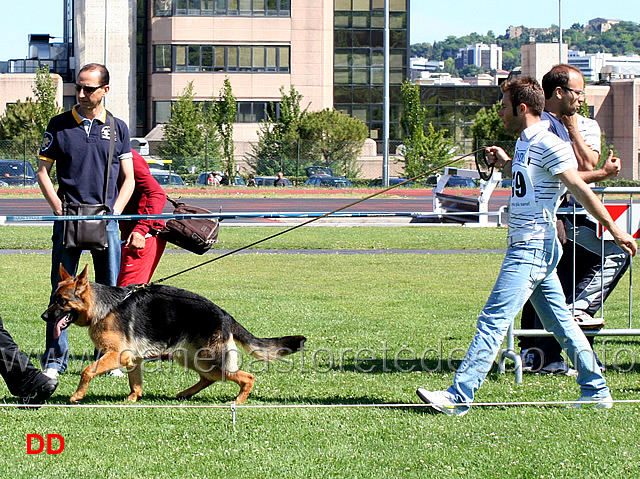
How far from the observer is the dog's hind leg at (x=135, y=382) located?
5805mm

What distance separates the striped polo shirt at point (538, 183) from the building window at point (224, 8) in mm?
54668

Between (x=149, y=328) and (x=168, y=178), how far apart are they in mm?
36443

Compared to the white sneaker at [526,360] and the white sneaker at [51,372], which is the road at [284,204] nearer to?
the white sneaker at [526,360]

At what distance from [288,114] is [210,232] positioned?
44.8 meters

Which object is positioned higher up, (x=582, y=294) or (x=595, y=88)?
(x=595, y=88)

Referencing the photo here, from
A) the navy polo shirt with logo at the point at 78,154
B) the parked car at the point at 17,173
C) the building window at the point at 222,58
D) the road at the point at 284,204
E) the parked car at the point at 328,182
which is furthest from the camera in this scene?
the building window at the point at 222,58

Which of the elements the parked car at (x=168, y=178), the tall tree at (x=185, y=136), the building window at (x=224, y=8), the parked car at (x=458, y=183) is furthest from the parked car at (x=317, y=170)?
the building window at (x=224, y=8)

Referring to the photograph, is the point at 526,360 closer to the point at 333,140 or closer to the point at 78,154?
the point at 78,154

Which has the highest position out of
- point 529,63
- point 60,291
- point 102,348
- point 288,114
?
point 529,63

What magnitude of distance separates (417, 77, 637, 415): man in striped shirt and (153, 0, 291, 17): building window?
54512mm

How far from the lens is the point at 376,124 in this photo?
64062 millimetres

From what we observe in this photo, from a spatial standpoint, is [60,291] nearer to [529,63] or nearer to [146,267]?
[146,267]

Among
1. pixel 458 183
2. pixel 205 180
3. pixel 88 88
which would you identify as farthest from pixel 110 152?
pixel 458 183

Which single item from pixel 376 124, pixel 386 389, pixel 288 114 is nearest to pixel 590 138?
pixel 386 389
